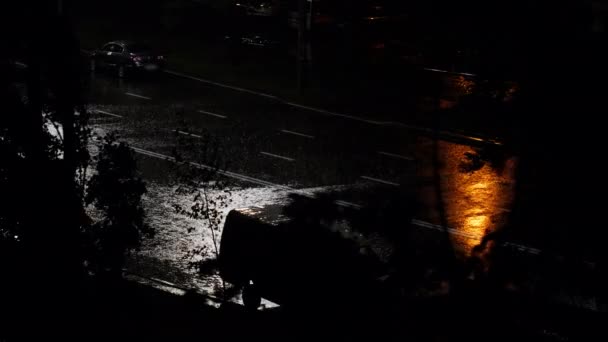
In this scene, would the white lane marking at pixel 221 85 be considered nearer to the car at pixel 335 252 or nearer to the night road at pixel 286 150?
the night road at pixel 286 150

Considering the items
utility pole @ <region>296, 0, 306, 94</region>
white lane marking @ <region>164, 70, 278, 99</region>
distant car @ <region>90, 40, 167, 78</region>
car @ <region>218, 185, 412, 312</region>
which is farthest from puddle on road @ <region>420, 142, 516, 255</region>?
distant car @ <region>90, 40, 167, 78</region>

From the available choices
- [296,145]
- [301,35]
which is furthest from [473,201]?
[301,35]

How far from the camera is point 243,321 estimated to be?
33.8ft

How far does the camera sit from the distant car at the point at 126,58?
33594mm

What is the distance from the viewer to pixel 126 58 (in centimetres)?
3362

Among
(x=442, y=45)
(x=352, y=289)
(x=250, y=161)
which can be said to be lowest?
(x=250, y=161)

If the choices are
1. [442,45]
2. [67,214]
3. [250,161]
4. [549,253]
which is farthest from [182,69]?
[549,253]

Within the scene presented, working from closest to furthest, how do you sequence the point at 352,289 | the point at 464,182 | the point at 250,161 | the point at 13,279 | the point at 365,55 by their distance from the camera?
the point at 352,289, the point at 13,279, the point at 464,182, the point at 250,161, the point at 365,55

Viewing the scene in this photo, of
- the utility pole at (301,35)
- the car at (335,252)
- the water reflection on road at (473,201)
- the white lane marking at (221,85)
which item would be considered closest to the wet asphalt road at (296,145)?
the water reflection on road at (473,201)

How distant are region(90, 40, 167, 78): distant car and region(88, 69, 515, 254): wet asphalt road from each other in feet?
4.16

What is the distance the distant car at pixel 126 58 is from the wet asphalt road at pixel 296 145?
127 cm

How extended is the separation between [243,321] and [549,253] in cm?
546

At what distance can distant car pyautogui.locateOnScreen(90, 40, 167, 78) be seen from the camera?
110 feet

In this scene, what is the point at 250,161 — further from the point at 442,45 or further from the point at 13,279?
the point at 442,45
